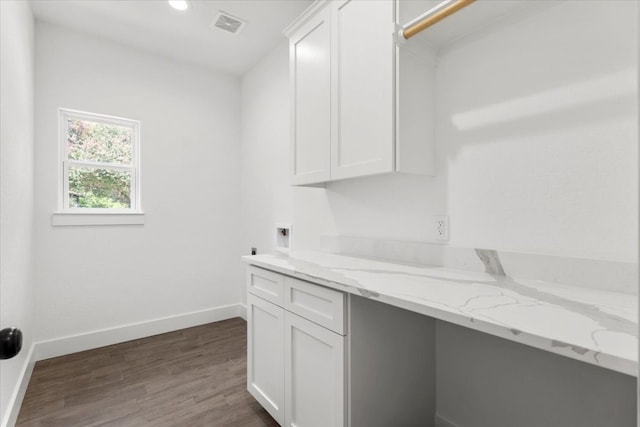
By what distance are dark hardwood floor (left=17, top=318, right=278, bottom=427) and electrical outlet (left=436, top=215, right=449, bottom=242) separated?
51.8 inches

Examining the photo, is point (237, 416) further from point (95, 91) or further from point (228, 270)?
point (95, 91)

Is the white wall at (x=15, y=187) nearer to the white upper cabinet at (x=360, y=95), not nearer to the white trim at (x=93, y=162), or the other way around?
the white trim at (x=93, y=162)

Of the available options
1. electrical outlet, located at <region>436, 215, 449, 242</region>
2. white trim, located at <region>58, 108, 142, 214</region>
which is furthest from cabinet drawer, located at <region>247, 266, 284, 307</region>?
white trim, located at <region>58, 108, 142, 214</region>

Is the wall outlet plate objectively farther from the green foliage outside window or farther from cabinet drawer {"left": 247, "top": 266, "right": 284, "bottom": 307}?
the green foliage outside window

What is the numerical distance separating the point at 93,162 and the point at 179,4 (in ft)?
4.96

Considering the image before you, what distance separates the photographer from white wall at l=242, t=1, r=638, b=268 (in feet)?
3.43

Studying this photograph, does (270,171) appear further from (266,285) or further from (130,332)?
(130,332)

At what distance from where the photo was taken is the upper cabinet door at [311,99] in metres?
1.76

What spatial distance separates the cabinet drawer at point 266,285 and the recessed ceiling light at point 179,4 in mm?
1921

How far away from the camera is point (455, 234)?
1478mm

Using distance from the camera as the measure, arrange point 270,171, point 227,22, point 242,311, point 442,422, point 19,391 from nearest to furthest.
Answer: point 442,422, point 19,391, point 227,22, point 270,171, point 242,311

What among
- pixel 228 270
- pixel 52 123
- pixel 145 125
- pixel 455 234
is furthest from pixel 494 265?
pixel 52 123

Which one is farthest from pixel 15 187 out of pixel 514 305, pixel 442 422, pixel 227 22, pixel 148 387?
pixel 442 422

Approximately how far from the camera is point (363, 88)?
1534 mm
